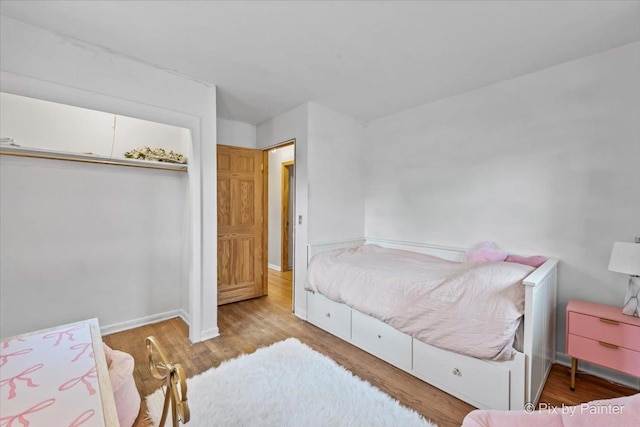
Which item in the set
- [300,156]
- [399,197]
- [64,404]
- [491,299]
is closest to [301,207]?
[300,156]

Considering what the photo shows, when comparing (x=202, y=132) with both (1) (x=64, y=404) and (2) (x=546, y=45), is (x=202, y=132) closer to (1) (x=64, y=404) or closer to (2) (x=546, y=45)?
(1) (x=64, y=404)

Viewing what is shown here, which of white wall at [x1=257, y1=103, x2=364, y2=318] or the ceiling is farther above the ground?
the ceiling

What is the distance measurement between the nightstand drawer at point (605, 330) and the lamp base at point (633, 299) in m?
0.14

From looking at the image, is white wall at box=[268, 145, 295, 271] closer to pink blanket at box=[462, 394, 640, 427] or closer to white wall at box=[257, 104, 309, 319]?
white wall at box=[257, 104, 309, 319]

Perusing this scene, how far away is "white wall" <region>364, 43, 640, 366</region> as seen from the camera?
2.08 meters

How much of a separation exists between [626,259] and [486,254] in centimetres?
95

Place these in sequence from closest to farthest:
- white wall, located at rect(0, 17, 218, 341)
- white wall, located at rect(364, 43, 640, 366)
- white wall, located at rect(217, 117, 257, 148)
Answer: white wall, located at rect(0, 17, 218, 341) → white wall, located at rect(364, 43, 640, 366) → white wall, located at rect(217, 117, 257, 148)

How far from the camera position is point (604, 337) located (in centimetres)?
181

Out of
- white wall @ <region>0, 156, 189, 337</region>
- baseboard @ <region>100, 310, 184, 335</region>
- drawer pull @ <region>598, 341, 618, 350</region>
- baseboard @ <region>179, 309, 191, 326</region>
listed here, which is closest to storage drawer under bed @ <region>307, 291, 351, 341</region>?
baseboard @ <region>179, 309, 191, 326</region>

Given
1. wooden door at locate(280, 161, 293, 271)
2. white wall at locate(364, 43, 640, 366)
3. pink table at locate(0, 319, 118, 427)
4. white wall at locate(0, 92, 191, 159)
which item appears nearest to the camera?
pink table at locate(0, 319, 118, 427)

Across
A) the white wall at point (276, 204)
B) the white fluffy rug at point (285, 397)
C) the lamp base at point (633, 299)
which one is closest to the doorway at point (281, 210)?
the white wall at point (276, 204)

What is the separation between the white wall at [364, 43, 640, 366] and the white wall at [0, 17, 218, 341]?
243cm

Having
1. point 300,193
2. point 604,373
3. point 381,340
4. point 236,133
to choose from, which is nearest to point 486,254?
point 604,373

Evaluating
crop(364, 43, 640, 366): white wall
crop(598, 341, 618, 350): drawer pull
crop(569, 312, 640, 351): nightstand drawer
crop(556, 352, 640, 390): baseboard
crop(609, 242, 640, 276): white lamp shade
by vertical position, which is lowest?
crop(556, 352, 640, 390): baseboard
